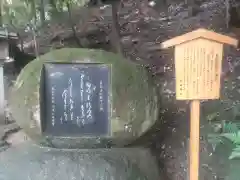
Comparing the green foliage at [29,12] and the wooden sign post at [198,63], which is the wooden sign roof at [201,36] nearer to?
the wooden sign post at [198,63]

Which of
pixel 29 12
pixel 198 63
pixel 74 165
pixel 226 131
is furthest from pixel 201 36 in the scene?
pixel 29 12

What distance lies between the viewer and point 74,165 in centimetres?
378

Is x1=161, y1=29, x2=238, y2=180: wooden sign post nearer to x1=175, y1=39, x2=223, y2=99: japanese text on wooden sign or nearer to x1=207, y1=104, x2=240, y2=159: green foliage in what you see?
x1=175, y1=39, x2=223, y2=99: japanese text on wooden sign

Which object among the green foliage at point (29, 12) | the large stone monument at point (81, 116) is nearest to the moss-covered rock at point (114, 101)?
the large stone monument at point (81, 116)

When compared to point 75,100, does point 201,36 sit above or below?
above

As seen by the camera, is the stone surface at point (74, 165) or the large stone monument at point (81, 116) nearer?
the stone surface at point (74, 165)

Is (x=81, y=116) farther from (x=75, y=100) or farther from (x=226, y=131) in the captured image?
(x=226, y=131)

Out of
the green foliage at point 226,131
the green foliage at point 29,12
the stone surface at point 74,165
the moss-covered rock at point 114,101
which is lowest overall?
the stone surface at point 74,165

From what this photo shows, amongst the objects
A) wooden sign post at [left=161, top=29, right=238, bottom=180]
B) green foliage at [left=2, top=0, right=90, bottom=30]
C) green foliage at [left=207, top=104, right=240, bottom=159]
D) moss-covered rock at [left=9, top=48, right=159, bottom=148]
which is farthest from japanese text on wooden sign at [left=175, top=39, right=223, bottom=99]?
green foliage at [left=2, top=0, right=90, bottom=30]

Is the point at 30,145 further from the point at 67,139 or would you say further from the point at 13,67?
the point at 13,67

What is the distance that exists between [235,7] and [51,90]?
17.8ft

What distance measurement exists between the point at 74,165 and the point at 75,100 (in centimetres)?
69

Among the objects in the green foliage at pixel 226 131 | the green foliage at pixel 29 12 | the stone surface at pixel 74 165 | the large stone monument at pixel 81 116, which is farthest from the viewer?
the green foliage at pixel 29 12

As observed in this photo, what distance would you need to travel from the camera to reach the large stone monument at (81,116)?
3.85 metres
